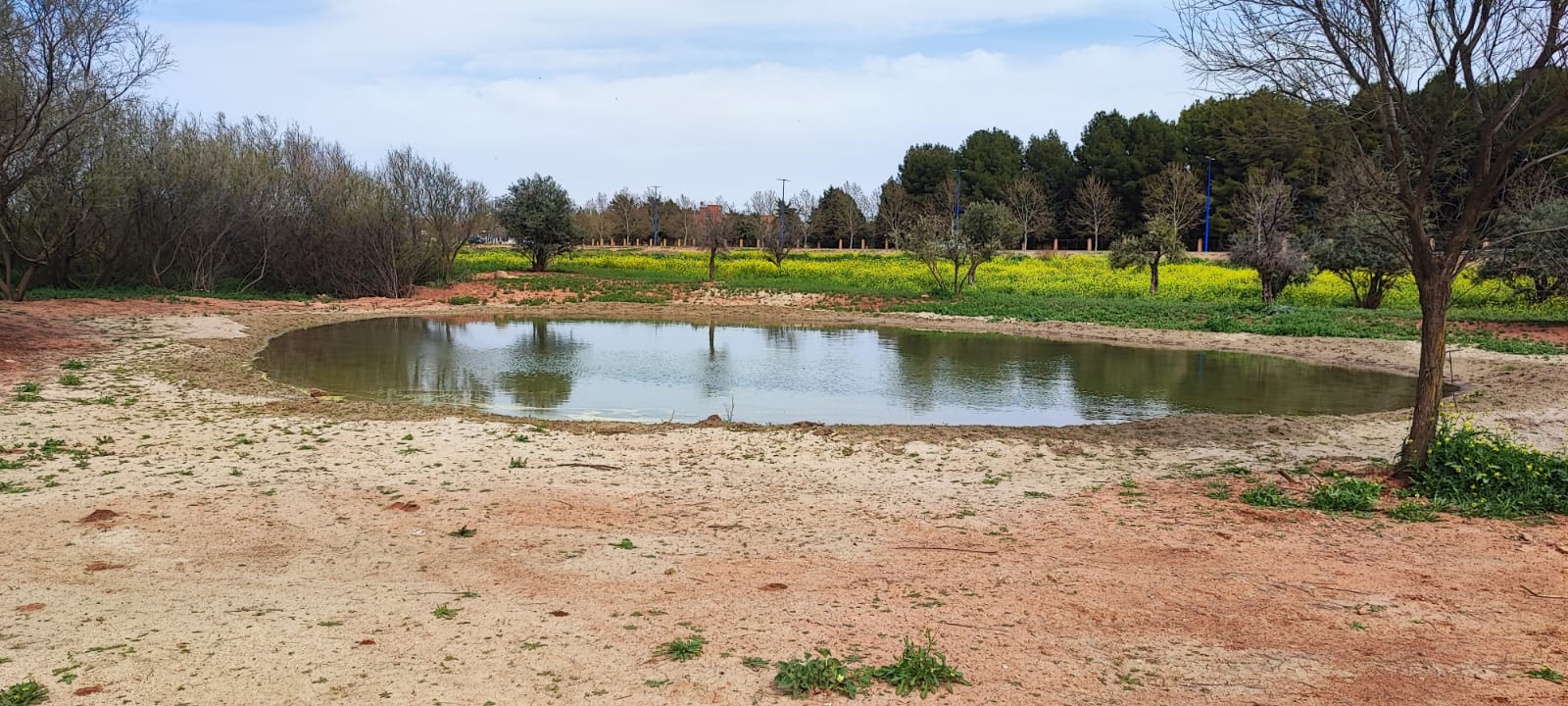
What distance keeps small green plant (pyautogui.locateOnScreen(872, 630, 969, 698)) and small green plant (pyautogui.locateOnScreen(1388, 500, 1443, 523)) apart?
5.06 meters

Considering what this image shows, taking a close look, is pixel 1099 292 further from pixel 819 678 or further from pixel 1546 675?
pixel 819 678

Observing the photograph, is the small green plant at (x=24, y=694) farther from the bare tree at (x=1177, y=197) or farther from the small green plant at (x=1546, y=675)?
the bare tree at (x=1177, y=197)

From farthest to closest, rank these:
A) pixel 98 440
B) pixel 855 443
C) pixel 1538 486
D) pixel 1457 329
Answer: pixel 1457 329 < pixel 855 443 < pixel 98 440 < pixel 1538 486

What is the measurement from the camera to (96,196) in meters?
28.0

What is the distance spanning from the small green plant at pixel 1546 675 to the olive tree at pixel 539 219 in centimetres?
5262

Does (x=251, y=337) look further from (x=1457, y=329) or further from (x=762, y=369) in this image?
(x=1457, y=329)

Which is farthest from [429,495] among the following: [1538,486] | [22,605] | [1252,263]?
[1252,263]

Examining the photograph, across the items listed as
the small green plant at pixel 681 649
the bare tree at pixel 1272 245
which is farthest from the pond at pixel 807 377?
the bare tree at pixel 1272 245

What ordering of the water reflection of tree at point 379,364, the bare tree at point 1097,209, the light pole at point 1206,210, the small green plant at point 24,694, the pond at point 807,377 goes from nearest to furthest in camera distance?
1. the small green plant at point 24,694
2. the pond at point 807,377
3. the water reflection of tree at point 379,364
4. the light pole at point 1206,210
5. the bare tree at point 1097,209

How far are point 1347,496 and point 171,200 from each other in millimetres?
35683

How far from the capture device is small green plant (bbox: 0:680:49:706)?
4.17 m

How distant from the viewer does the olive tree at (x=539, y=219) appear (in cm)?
5412

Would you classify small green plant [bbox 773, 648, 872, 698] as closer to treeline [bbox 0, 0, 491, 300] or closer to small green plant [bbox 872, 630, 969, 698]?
small green plant [bbox 872, 630, 969, 698]

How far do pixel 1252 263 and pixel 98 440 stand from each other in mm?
33249
